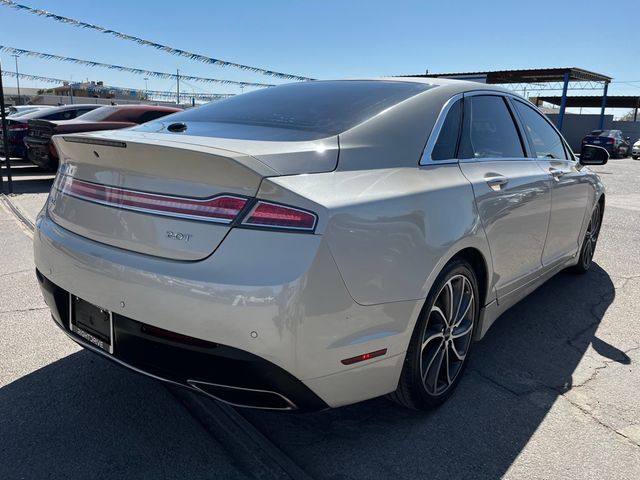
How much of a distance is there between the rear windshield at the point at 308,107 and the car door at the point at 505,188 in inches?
18.5

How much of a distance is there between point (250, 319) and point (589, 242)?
166 inches

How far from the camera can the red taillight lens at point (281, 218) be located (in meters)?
1.82

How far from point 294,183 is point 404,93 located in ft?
3.80

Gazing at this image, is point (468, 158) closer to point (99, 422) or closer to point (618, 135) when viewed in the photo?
point (99, 422)

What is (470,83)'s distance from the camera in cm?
316

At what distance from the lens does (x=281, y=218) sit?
1826 mm

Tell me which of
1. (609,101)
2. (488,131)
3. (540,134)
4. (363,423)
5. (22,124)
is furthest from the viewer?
(609,101)

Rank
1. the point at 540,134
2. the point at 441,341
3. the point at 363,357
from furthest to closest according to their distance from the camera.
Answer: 1. the point at 540,134
2. the point at 441,341
3. the point at 363,357

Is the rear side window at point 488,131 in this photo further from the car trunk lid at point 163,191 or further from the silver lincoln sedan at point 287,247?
the car trunk lid at point 163,191

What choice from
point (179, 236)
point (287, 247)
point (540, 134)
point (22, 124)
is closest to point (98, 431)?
point (179, 236)

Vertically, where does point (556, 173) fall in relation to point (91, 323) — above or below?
above

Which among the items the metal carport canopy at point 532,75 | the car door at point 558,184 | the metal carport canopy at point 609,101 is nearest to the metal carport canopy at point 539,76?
the metal carport canopy at point 532,75

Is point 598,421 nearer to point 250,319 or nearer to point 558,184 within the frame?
point 558,184

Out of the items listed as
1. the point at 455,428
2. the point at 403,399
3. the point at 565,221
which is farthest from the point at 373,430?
the point at 565,221
